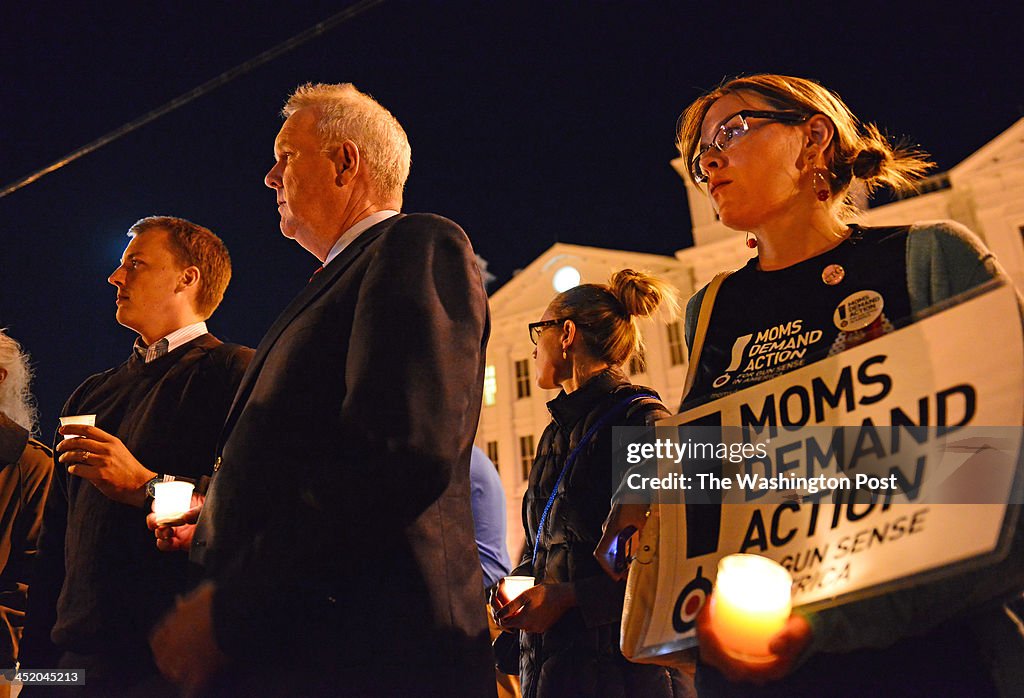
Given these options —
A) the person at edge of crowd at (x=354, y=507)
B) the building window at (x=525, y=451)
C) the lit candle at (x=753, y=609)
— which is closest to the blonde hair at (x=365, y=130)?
the person at edge of crowd at (x=354, y=507)

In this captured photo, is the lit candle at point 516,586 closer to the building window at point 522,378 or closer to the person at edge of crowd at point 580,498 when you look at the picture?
the person at edge of crowd at point 580,498

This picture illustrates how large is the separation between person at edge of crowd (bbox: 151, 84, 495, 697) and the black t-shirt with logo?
671mm

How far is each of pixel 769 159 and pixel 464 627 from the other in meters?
1.51

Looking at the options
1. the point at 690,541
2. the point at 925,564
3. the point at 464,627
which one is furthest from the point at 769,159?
the point at 464,627

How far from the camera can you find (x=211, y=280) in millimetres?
3650

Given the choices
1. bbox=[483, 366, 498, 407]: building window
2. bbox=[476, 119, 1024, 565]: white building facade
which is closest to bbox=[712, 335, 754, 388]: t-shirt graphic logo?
bbox=[476, 119, 1024, 565]: white building facade

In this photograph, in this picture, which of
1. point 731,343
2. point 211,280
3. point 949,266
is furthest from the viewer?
point 211,280

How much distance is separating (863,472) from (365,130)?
1.98m

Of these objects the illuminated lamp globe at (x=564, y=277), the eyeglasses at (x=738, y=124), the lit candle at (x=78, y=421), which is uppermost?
the illuminated lamp globe at (x=564, y=277)

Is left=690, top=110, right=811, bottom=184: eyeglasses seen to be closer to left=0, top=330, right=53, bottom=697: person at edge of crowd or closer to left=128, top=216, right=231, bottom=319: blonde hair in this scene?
left=128, top=216, right=231, bottom=319: blonde hair

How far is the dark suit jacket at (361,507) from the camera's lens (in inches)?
67.4

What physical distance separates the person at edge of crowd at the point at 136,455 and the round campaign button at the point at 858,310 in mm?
1853

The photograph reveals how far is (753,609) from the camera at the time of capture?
1246 millimetres

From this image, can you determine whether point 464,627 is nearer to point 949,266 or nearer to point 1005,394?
point 1005,394
